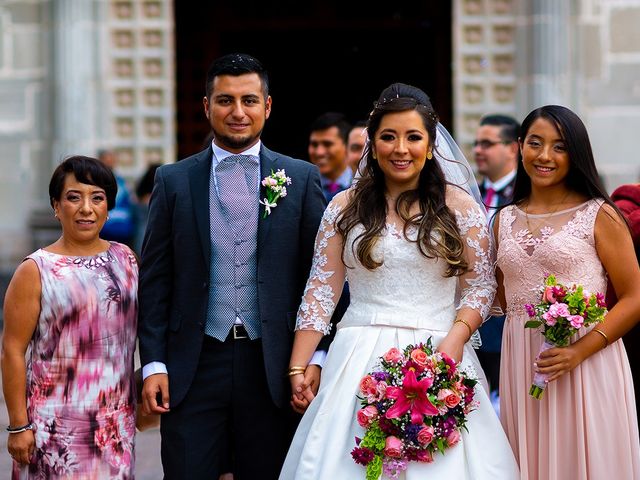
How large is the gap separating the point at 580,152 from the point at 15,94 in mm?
8174

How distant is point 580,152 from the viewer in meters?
4.70

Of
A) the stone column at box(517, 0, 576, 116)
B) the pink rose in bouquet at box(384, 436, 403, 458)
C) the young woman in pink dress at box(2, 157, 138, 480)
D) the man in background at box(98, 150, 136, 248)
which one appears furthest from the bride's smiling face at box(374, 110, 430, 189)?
the stone column at box(517, 0, 576, 116)

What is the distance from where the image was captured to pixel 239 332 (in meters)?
4.80

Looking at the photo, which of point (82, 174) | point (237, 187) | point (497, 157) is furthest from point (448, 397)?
point (497, 157)

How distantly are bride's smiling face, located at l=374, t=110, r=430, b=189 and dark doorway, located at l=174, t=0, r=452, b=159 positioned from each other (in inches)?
307

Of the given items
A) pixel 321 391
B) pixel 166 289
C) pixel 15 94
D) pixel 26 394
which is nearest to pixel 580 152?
pixel 321 391

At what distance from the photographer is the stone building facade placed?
11531 mm

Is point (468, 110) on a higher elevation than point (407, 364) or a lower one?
higher

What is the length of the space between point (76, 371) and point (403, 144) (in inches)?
63.7

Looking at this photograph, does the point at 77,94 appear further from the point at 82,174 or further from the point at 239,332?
the point at 239,332

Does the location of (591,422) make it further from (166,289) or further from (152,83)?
(152,83)

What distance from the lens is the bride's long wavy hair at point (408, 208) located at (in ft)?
15.2

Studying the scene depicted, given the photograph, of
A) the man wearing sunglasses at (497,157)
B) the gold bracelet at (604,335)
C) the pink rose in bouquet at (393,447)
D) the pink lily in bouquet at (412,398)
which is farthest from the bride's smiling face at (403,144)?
the man wearing sunglasses at (497,157)

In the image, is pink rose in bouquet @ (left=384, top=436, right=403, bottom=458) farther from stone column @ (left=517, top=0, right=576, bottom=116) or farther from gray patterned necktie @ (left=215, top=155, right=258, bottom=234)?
stone column @ (left=517, top=0, right=576, bottom=116)
